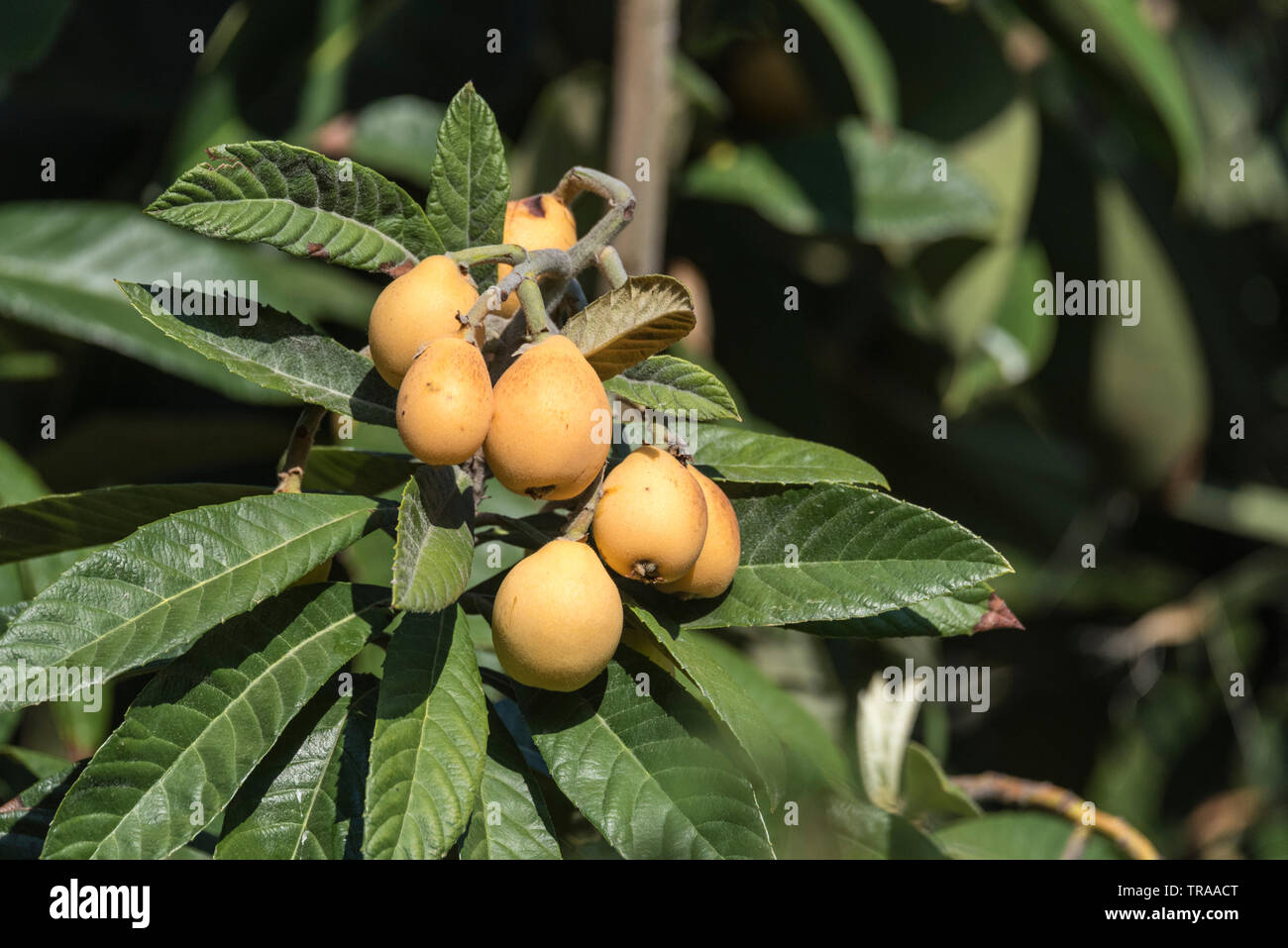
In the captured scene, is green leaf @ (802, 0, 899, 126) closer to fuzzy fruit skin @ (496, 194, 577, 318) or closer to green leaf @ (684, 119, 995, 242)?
green leaf @ (684, 119, 995, 242)

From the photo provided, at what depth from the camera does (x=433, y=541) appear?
1.86ft

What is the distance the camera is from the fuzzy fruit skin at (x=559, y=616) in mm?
563

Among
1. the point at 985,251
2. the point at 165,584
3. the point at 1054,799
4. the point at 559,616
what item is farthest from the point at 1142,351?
the point at 165,584

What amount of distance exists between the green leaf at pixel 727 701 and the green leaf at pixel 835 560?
4 centimetres

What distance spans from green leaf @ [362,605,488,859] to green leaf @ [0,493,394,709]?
0.07 m

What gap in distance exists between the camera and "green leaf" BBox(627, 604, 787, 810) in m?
0.58

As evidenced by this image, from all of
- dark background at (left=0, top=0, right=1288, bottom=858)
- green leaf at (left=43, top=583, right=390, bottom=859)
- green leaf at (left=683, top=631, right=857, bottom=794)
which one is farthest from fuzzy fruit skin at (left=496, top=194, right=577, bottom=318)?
dark background at (left=0, top=0, right=1288, bottom=858)

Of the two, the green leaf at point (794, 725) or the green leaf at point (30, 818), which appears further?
the green leaf at point (794, 725)

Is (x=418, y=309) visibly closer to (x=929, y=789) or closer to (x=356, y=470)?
(x=356, y=470)


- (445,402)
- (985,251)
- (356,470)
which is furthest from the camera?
(985,251)

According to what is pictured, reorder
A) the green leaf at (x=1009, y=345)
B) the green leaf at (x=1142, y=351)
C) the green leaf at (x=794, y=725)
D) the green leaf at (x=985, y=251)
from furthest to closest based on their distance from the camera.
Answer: the green leaf at (x=1142, y=351) < the green leaf at (x=1009, y=345) < the green leaf at (x=985, y=251) < the green leaf at (x=794, y=725)

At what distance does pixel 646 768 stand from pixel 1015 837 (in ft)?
1.89

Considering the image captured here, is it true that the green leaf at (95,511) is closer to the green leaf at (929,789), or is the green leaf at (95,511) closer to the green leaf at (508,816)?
the green leaf at (508,816)

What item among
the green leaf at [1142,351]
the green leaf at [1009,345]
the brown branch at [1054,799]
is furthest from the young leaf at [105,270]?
the green leaf at [1142,351]
